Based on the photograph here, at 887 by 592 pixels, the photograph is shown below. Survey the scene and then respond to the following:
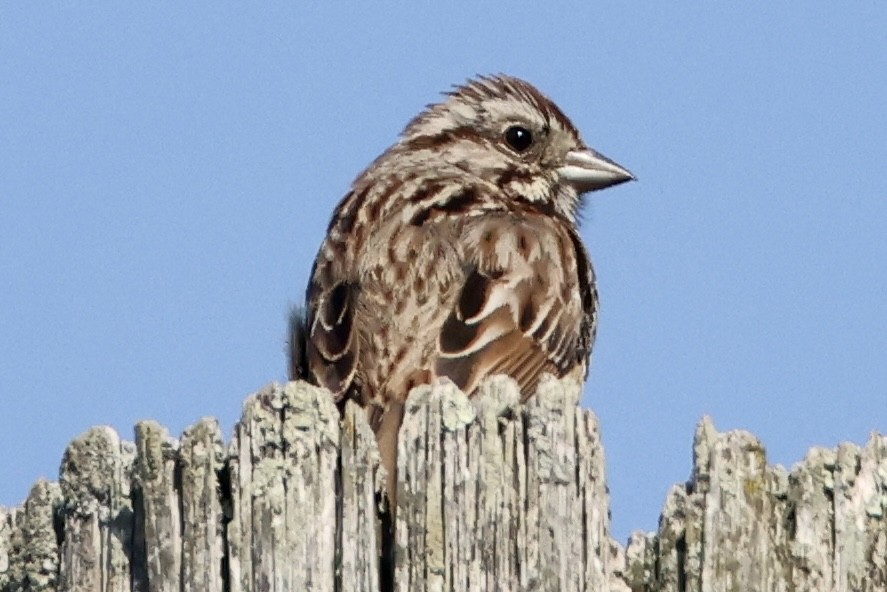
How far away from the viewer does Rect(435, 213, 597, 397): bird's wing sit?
22.1ft

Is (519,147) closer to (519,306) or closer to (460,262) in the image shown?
(460,262)

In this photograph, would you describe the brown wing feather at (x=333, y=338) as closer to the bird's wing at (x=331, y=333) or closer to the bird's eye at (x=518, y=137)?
the bird's wing at (x=331, y=333)

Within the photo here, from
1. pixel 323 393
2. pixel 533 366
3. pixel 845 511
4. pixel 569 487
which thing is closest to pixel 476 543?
pixel 569 487

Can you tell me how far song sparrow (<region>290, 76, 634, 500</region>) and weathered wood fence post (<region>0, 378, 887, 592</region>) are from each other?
1.12m

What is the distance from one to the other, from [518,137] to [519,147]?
2.0 inches

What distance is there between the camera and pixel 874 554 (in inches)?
165

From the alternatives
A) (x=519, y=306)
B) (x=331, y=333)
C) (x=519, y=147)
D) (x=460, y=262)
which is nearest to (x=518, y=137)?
(x=519, y=147)

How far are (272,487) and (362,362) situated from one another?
249 centimetres

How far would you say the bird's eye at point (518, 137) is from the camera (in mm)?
8930

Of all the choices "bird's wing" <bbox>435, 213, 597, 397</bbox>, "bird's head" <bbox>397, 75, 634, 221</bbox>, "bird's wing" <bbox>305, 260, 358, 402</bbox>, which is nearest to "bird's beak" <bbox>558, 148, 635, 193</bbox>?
"bird's head" <bbox>397, 75, 634, 221</bbox>

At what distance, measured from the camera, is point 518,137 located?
895cm

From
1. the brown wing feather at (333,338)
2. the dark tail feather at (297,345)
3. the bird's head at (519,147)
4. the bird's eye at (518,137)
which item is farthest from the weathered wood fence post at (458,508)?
the bird's eye at (518,137)

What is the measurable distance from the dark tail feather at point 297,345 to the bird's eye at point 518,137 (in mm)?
1827

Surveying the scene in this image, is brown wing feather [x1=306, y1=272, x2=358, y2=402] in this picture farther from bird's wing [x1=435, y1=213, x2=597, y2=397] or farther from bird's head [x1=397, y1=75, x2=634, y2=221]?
bird's head [x1=397, y1=75, x2=634, y2=221]
